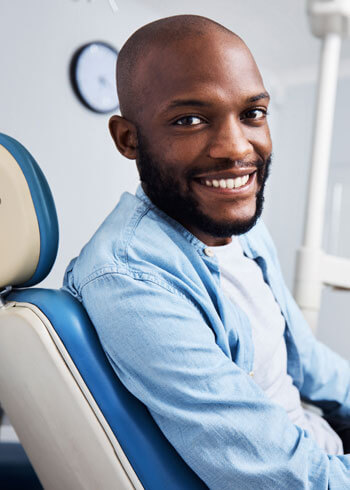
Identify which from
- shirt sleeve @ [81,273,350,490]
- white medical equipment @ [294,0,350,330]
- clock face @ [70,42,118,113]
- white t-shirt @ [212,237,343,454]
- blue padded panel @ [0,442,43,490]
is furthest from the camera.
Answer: clock face @ [70,42,118,113]

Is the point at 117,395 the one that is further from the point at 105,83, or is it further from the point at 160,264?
the point at 105,83

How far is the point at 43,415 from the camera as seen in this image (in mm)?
735

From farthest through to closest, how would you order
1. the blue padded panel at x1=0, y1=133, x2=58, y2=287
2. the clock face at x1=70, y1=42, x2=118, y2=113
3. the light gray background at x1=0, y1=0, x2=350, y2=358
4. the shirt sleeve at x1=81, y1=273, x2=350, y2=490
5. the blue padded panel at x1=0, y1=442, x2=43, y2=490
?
1. the clock face at x1=70, y1=42, x2=118, y2=113
2. the light gray background at x1=0, y1=0, x2=350, y2=358
3. the blue padded panel at x1=0, y1=442, x2=43, y2=490
4. the blue padded panel at x1=0, y1=133, x2=58, y2=287
5. the shirt sleeve at x1=81, y1=273, x2=350, y2=490

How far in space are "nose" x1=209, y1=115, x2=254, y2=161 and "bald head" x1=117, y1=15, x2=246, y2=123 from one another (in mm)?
139

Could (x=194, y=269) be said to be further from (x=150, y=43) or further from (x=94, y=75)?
(x=94, y=75)

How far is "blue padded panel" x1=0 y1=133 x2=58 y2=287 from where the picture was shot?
76cm

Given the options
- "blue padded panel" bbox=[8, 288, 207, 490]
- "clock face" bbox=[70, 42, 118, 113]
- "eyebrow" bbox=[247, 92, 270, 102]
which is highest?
"clock face" bbox=[70, 42, 118, 113]

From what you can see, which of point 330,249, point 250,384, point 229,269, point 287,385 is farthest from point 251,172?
point 330,249

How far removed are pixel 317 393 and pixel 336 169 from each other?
2.12m

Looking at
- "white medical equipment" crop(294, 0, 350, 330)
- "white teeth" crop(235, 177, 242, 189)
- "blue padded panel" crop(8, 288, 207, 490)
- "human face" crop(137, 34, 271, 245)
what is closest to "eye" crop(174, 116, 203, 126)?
"human face" crop(137, 34, 271, 245)

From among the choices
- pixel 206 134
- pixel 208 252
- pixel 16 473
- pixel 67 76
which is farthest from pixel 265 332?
pixel 67 76

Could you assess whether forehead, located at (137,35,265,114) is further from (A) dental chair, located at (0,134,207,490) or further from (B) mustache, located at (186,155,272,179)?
A: (A) dental chair, located at (0,134,207,490)

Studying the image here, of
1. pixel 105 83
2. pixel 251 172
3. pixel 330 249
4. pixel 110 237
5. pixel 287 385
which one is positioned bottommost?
pixel 330 249

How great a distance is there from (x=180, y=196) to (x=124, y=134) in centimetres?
16
